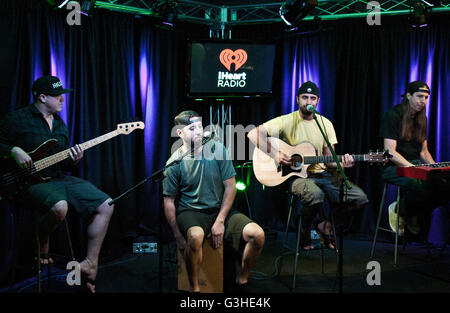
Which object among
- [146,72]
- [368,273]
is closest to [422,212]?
[368,273]

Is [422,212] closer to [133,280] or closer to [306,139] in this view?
[306,139]

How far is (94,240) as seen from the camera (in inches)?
152

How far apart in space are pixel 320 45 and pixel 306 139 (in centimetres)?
202

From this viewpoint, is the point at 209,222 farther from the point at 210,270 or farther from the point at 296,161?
the point at 296,161

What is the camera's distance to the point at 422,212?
4922 mm

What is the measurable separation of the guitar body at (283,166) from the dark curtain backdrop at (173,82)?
1.12 m

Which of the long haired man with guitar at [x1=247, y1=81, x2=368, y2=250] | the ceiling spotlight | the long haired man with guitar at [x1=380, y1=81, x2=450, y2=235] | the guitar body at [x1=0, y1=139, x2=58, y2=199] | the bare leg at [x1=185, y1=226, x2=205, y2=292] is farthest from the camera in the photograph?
the ceiling spotlight

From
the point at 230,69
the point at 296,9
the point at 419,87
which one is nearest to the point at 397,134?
the point at 419,87

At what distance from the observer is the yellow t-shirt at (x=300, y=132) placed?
4620 mm

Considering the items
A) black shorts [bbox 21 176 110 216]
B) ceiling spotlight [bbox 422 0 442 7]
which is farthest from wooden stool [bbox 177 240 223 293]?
ceiling spotlight [bbox 422 0 442 7]

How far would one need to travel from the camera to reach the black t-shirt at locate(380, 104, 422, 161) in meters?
4.70

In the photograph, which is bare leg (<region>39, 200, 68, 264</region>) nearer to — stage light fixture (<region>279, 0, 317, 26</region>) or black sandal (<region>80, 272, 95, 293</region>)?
black sandal (<region>80, 272, 95, 293</region>)

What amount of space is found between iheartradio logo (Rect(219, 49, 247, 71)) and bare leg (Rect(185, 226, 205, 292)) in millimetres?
2871

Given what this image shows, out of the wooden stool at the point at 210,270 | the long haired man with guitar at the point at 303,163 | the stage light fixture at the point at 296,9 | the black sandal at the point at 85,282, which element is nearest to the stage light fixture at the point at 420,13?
the stage light fixture at the point at 296,9
